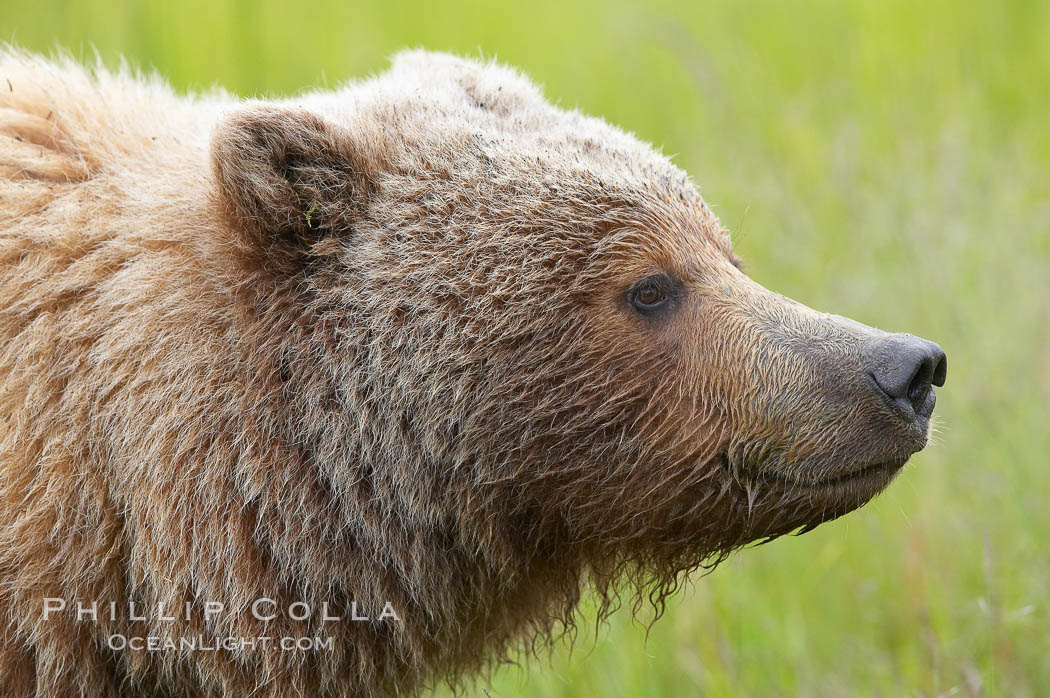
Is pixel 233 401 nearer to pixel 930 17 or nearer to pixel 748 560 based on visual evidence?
pixel 748 560

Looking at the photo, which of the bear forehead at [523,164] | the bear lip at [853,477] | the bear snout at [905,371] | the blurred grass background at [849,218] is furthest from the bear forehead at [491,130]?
the blurred grass background at [849,218]

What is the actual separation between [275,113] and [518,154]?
697 mm

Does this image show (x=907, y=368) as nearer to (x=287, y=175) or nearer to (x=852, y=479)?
(x=852, y=479)

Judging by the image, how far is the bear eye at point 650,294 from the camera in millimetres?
3191

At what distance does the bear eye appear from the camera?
126 inches

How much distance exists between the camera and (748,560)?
5469mm

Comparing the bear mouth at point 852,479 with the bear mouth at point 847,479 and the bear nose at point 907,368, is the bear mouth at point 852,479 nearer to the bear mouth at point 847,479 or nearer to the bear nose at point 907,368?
the bear mouth at point 847,479

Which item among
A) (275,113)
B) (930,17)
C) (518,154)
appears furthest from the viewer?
(930,17)

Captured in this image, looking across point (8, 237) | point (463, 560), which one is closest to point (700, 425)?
point (463, 560)

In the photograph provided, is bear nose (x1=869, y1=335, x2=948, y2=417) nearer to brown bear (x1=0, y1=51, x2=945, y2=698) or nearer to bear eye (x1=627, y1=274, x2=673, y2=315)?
brown bear (x1=0, y1=51, x2=945, y2=698)

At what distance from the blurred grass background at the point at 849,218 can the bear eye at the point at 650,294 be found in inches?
54.1

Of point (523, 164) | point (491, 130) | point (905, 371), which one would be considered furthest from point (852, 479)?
point (491, 130)

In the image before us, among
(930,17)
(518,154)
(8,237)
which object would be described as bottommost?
(8,237)

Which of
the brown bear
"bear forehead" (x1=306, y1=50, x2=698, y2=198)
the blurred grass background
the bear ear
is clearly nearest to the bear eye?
the brown bear
